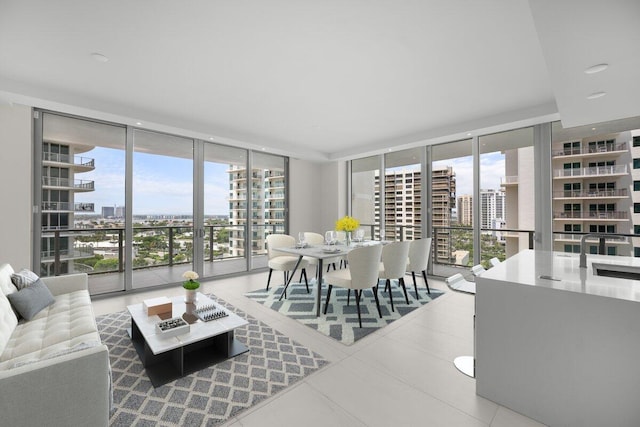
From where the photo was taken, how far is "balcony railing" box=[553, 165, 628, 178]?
3.49 m

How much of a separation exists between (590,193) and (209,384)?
4.89 m

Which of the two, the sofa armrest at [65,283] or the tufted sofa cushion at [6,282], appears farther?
the sofa armrest at [65,283]


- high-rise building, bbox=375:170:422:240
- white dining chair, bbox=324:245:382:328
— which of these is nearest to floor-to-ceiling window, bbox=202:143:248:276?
high-rise building, bbox=375:170:422:240

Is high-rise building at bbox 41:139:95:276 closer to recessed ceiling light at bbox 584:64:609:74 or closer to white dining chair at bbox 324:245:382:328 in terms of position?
white dining chair at bbox 324:245:382:328

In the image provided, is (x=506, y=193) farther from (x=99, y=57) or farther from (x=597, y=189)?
(x=99, y=57)

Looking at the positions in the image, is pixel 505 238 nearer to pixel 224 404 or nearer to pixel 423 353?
pixel 423 353

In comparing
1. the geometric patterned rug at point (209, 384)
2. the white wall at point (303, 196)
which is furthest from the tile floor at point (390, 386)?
the white wall at point (303, 196)

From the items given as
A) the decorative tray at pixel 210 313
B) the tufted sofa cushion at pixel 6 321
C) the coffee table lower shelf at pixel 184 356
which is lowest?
the coffee table lower shelf at pixel 184 356

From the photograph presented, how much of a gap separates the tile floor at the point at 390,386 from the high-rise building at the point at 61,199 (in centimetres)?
303

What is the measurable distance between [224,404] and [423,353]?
1.65 meters

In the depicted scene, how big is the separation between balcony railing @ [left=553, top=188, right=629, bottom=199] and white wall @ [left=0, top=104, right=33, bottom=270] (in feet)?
22.5

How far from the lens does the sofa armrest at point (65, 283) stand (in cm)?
280

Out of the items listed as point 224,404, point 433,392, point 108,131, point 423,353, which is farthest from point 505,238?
point 108,131

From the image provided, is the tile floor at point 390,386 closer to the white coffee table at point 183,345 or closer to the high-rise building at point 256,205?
the white coffee table at point 183,345
